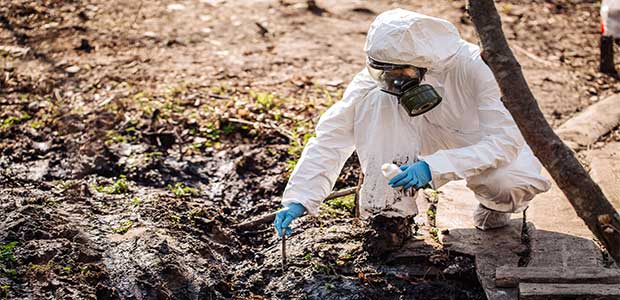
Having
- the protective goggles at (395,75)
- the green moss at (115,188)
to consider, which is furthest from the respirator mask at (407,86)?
the green moss at (115,188)

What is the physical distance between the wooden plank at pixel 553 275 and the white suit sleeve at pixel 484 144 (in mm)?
488

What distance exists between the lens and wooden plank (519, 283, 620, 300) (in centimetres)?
388

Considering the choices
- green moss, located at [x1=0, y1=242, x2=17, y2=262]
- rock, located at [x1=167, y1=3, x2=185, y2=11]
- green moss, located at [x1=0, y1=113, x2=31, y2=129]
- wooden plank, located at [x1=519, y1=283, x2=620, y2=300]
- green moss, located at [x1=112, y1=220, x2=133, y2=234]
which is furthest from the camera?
rock, located at [x1=167, y1=3, x2=185, y2=11]

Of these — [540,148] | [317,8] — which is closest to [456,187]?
[540,148]

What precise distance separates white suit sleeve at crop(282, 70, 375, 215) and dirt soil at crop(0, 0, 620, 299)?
36 cm

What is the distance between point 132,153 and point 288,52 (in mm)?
1983

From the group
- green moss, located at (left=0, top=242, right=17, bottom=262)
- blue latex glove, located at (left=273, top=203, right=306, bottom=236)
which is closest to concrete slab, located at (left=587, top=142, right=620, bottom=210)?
blue latex glove, located at (left=273, top=203, right=306, bottom=236)

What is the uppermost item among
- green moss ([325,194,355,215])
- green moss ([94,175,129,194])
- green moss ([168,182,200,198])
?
green moss ([325,194,355,215])

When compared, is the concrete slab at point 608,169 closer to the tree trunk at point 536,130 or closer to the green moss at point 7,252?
the tree trunk at point 536,130

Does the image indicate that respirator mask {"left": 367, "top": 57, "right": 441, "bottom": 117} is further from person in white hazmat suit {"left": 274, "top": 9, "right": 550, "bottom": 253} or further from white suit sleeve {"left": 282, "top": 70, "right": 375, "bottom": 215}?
white suit sleeve {"left": 282, "top": 70, "right": 375, "bottom": 215}

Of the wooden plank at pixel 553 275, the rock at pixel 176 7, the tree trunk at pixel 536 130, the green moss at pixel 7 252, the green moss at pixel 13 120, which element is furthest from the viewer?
the rock at pixel 176 7

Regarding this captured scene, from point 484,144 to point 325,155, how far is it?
0.75 meters

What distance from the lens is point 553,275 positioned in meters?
4.04

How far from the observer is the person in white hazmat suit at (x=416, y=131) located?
13.7 ft
